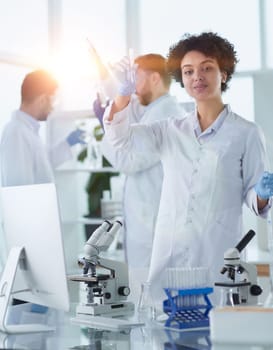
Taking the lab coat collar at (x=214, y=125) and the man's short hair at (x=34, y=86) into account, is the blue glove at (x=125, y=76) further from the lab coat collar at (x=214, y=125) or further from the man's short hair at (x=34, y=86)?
the man's short hair at (x=34, y=86)

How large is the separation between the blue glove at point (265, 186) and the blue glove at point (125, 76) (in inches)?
23.7

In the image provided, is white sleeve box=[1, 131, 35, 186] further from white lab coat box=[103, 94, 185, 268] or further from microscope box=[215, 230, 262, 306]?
microscope box=[215, 230, 262, 306]

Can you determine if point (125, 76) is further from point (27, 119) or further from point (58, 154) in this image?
point (58, 154)

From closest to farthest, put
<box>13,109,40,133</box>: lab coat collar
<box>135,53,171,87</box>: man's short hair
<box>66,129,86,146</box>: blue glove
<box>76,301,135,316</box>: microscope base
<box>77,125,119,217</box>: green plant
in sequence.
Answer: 1. <box>76,301,135,316</box>: microscope base
2. <box>135,53,171,87</box>: man's short hair
3. <box>13,109,40,133</box>: lab coat collar
4. <box>66,129,86,146</box>: blue glove
5. <box>77,125,119,217</box>: green plant

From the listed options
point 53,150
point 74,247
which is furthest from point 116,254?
point 53,150

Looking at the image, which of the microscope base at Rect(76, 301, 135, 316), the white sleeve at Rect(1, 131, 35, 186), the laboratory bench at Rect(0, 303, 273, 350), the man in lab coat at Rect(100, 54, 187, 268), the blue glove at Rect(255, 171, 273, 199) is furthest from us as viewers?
the white sleeve at Rect(1, 131, 35, 186)

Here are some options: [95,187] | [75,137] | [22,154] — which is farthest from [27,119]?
[95,187]

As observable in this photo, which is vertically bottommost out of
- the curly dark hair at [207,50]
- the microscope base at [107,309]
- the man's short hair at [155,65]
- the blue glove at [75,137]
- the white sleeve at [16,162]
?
the microscope base at [107,309]

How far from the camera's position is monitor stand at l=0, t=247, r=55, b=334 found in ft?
5.96

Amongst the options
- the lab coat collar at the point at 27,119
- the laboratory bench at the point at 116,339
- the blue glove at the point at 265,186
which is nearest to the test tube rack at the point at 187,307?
the laboratory bench at the point at 116,339

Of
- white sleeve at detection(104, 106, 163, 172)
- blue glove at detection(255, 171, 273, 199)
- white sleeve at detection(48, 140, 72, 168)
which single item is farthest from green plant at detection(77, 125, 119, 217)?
blue glove at detection(255, 171, 273, 199)

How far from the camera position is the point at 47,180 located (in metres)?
3.72

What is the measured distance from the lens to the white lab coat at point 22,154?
357 cm

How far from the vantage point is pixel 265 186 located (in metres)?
2.12
